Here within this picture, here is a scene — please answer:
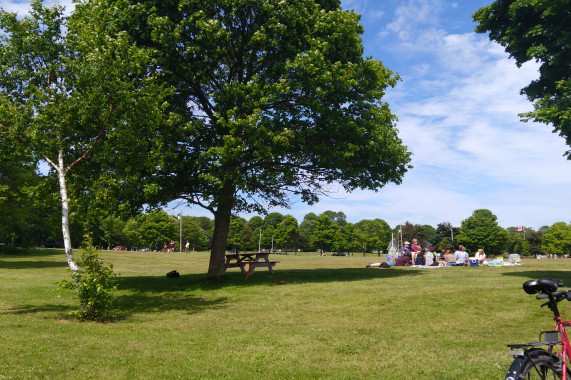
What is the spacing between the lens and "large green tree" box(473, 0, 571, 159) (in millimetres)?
17141

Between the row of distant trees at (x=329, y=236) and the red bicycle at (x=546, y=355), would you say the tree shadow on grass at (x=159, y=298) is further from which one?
the row of distant trees at (x=329, y=236)

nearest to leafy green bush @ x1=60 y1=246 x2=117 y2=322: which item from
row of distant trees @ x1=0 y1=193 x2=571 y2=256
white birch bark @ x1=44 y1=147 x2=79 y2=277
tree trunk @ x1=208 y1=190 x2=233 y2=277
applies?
white birch bark @ x1=44 y1=147 x2=79 y2=277

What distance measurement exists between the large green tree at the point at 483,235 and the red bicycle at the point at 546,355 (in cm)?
10485

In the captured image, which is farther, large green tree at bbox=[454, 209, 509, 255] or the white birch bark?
large green tree at bbox=[454, 209, 509, 255]

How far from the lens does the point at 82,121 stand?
12945 mm

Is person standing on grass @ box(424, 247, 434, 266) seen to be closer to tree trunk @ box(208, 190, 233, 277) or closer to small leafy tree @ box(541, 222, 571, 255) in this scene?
tree trunk @ box(208, 190, 233, 277)

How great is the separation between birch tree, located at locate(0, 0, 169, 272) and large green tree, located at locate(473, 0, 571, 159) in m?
15.2

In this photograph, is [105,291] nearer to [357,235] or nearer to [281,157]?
[281,157]

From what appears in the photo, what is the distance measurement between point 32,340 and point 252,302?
7.35 m

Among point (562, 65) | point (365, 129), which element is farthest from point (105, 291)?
point (562, 65)

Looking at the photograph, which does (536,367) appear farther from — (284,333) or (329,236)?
(329,236)

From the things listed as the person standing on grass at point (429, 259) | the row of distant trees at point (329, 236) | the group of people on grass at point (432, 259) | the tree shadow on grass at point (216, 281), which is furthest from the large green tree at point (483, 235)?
the tree shadow on grass at point (216, 281)

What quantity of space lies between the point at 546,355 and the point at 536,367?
0.71 feet

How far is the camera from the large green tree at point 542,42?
17141 mm
